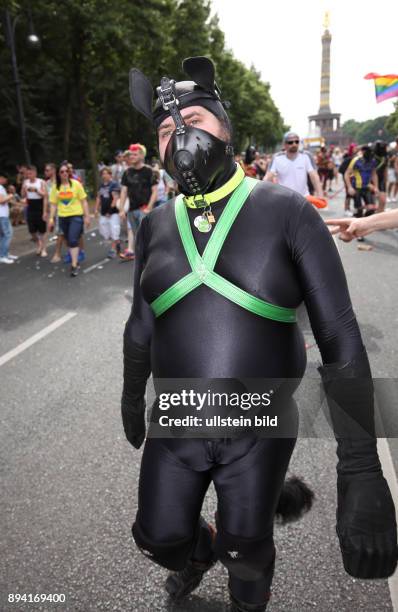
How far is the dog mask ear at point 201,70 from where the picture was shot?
174 cm

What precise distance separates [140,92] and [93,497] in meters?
2.31

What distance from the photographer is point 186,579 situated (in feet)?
7.12

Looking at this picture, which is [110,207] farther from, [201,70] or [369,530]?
[369,530]

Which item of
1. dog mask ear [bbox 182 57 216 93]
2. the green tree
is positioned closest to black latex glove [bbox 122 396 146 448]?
dog mask ear [bbox 182 57 216 93]

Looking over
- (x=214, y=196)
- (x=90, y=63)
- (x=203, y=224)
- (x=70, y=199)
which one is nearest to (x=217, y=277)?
(x=203, y=224)

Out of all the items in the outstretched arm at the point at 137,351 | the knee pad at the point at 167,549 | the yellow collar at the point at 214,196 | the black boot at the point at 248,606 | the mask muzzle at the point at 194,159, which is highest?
the mask muzzle at the point at 194,159

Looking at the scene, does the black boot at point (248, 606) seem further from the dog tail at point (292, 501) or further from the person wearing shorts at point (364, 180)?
the person wearing shorts at point (364, 180)

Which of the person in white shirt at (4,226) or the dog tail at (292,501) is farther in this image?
the person in white shirt at (4,226)

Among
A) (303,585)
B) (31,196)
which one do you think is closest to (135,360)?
(303,585)

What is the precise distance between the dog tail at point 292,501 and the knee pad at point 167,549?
1.68 ft

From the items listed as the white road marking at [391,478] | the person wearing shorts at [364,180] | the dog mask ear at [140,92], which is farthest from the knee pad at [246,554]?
the person wearing shorts at [364,180]

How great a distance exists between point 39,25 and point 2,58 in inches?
215

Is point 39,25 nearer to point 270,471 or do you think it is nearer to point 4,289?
point 4,289

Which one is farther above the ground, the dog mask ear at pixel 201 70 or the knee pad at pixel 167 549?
the dog mask ear at pixel 201 70
